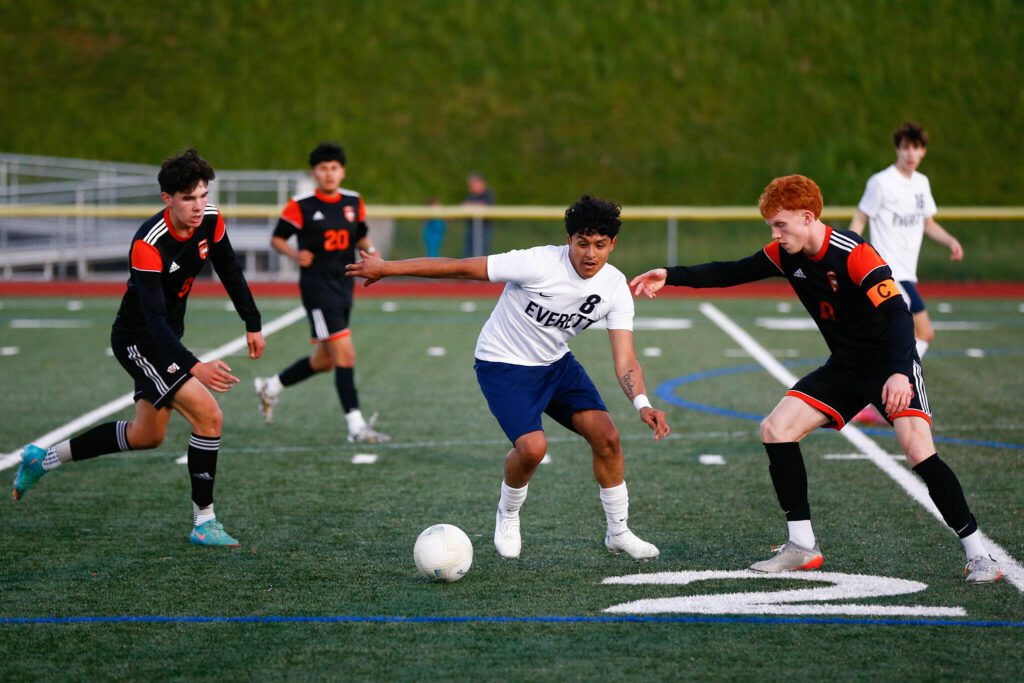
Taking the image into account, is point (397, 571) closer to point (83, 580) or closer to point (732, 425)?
point (83, 580)

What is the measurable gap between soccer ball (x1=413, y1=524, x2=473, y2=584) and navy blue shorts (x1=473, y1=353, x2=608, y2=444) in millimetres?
619

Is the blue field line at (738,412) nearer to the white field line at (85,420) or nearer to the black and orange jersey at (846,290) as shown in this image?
the black and orange jersey at (846,290)

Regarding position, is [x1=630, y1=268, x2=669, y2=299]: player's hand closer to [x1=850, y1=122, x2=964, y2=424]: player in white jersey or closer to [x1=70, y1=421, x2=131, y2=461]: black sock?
[x1=70, y1=421, x2=131, y2=461]: black sock

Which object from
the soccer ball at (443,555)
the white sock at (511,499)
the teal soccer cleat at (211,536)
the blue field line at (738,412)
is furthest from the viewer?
the blue field line at (738,412)

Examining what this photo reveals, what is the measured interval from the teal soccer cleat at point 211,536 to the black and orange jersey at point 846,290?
8.43 ft

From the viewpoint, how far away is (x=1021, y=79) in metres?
36.4

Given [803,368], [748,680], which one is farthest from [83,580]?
[803,368]

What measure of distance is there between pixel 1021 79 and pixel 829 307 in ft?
111

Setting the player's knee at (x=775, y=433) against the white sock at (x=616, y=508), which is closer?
the player's knee at (x=775, y=433)

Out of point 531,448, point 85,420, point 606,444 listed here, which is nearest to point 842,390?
point 606,444

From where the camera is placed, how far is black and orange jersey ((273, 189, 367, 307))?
32.0 ft

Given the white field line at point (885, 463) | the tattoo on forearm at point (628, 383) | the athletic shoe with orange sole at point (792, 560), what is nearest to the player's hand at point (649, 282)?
the tattoo on forearm at point (628, 383)

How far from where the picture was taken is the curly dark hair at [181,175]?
20.2 ft

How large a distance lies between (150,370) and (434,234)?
1652cm
